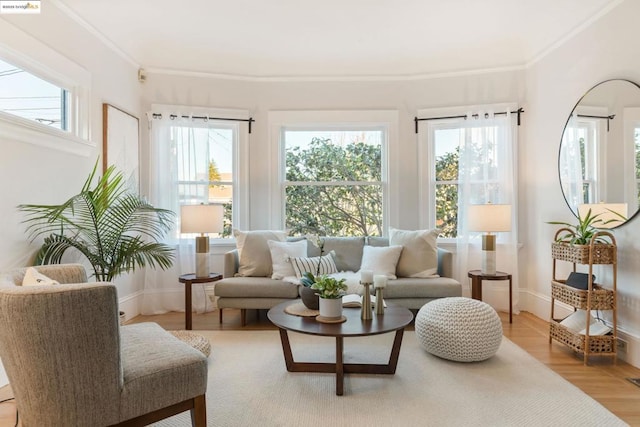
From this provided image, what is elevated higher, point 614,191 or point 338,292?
point 614,191

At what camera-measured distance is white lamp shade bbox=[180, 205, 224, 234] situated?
378cm

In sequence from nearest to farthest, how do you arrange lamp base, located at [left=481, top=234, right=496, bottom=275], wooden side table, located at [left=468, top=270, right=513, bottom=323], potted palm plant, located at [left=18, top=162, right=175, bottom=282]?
potted palm plant, located at [left=18, top=162, right=175, bottom=282] < wooden side table, located at [left=468, top=270, right=513, bottom=323] < lamp base, located at [left=481, top=234, right=496, bottom=275]

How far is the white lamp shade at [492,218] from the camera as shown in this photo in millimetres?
3861

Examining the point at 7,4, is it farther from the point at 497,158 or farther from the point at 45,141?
the point at 497,158

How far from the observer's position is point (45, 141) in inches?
114

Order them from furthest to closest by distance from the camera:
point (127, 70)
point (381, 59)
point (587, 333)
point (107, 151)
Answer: point (381, 59) < point (127, 70) < point (107, 151) < point (587, 333)

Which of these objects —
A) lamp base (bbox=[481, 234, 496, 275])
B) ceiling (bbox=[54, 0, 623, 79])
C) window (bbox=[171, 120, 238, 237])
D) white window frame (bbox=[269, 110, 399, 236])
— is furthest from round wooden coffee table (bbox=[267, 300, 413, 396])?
ceiling (bbox=[54, 0, 623, 79])

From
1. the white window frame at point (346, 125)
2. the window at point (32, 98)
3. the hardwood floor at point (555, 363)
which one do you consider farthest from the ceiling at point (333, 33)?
the hardwood floor at point (555, 363)

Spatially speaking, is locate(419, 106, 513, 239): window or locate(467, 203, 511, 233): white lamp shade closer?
locate(467, 203, 511, 233): white lamp shade

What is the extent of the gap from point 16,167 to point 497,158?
4319mm

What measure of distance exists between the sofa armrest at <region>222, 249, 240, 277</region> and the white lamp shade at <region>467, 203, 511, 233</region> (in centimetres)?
242

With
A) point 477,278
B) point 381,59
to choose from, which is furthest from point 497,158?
point 381,59

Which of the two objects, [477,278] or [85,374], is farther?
[477,278]

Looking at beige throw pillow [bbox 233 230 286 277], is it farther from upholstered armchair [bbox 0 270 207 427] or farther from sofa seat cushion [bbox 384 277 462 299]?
upholstered armchair [bbox 0 270 207 427]
